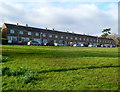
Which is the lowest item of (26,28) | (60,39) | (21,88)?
(21,88)

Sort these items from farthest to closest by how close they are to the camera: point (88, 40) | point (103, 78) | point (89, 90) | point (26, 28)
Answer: point (88, 40)
point (26, 28)
point (103, 78)
point (89, 90)

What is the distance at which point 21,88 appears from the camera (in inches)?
171

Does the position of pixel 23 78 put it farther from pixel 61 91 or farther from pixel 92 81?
pixel 92 81

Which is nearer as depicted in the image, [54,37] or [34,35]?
[34,35]

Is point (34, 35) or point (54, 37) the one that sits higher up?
point (34, 35)

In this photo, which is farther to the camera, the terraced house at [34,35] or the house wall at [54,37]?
the house wall at [54,37]

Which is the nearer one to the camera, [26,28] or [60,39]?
[26,28]

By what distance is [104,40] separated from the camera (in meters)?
92.6

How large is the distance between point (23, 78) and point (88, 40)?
263 ft

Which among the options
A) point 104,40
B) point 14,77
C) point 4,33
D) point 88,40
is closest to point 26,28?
point 4,33

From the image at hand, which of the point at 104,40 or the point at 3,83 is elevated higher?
the point at 104,40

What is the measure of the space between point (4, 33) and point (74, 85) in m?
51.6

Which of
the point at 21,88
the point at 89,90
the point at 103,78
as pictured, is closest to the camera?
the point at 89,90

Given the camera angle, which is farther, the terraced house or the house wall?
the house wall
